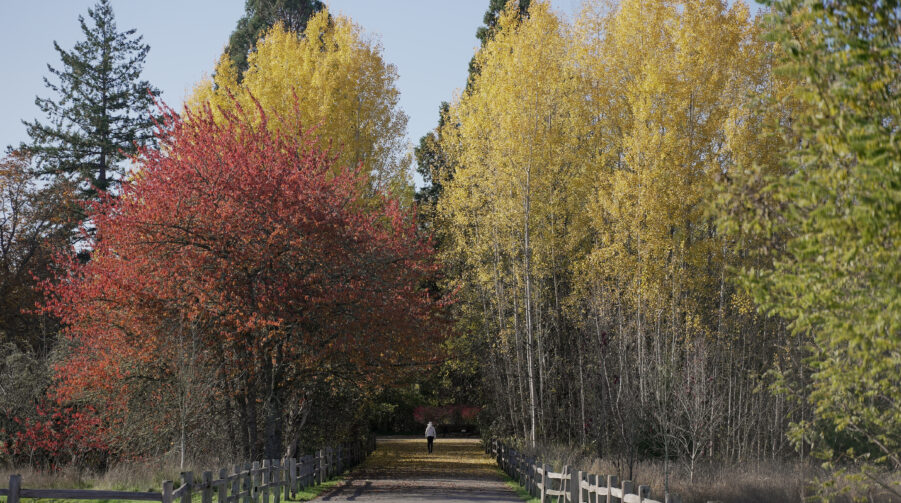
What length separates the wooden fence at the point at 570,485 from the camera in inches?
499

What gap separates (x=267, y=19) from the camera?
45.5 metres

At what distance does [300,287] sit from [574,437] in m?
12.3

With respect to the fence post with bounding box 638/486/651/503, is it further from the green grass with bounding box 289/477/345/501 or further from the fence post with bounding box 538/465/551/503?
the green grass with bounding box 289/477/345/501

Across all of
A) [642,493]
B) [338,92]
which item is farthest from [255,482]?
[338,92]

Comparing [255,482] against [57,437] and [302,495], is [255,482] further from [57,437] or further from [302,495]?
[57,437]

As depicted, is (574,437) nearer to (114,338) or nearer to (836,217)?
(114,338)

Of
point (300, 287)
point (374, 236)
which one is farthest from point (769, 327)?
point (300, 287)

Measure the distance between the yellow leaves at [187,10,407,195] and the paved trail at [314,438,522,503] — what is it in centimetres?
918

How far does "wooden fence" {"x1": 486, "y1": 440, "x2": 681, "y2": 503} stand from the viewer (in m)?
12.7

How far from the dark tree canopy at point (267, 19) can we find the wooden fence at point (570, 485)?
26758 millimetres

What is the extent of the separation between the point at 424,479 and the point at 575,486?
8.35 meters

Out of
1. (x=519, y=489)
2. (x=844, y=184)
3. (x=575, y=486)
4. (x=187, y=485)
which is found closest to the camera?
(x=844, y=184)

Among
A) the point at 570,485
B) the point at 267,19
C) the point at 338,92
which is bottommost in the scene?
the point at 570,485

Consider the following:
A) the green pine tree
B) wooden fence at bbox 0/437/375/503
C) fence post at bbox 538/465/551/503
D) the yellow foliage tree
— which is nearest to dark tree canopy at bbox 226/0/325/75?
the yellow foliage tree
